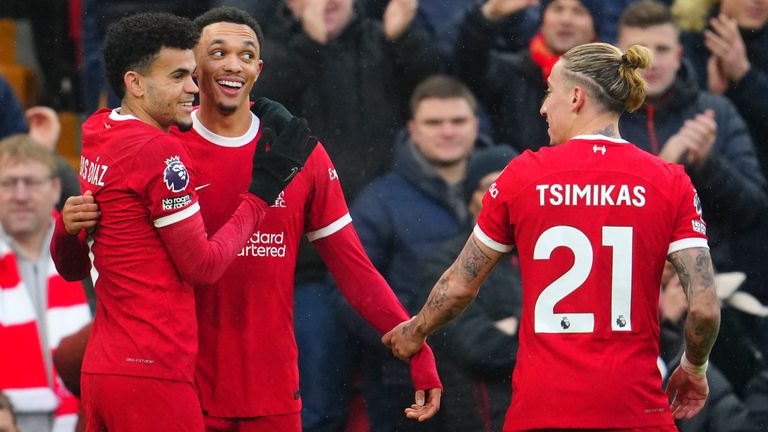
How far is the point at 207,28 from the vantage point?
469cm

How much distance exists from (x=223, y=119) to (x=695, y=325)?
5.84 ft

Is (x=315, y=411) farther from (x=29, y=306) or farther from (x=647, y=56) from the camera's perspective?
(x=647, y=56)

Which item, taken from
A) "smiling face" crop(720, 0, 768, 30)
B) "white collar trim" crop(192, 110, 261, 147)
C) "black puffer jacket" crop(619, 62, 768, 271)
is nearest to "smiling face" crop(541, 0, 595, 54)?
"black puffer jacket" crop(619, 62, 768, 271)

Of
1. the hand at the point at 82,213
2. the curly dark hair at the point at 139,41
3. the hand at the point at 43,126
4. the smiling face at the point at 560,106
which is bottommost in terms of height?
the hand at the point at 82,213

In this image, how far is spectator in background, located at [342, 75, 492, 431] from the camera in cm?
652

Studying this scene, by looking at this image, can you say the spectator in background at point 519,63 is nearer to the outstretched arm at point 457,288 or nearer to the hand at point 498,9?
the hand at point 498,9

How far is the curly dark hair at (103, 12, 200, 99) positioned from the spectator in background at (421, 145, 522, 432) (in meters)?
2.59

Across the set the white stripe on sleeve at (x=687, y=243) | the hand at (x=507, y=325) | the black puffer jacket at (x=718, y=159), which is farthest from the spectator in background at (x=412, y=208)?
the white stripe on sleeve at (x=687, y=243)

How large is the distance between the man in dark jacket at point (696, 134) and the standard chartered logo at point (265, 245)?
2.84 m

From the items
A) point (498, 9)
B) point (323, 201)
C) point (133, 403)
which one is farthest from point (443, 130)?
point (133, 403)

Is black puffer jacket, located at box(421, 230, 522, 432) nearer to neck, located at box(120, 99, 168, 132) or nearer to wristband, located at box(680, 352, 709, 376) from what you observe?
wristband, located at box(680, 352, 709, 376)

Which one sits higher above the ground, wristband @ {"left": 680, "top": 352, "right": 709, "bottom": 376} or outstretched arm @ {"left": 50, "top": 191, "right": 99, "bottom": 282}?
outstretched arm @ {"left": 50, "top": 191, "right": 99, "bottom": 282}

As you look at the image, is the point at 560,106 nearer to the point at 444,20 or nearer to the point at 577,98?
the point at 577,98

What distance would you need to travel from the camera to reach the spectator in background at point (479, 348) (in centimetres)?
645
